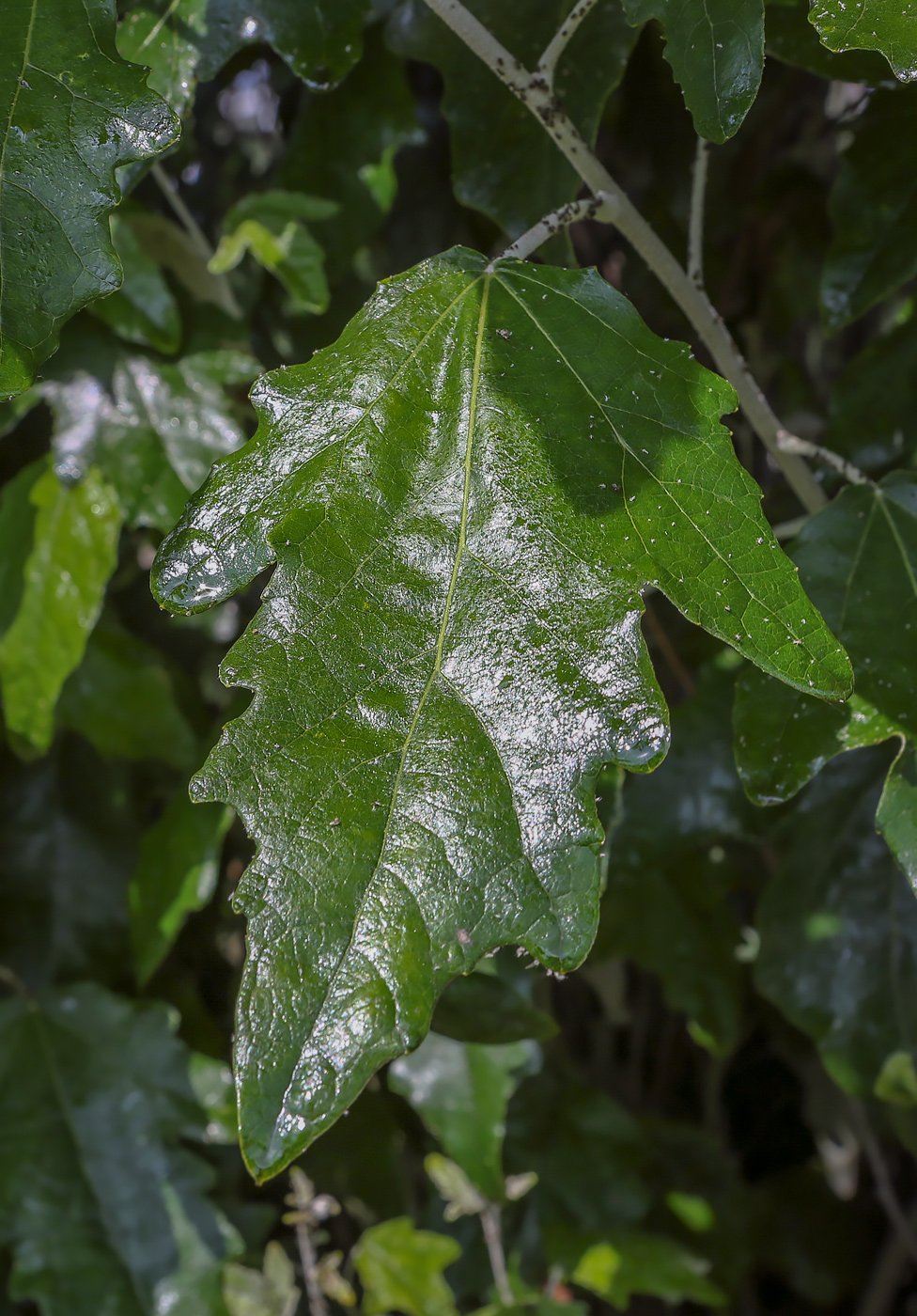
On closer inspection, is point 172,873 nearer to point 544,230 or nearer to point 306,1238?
point 306,1238

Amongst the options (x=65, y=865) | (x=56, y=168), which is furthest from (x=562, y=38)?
(x=65, y=865)

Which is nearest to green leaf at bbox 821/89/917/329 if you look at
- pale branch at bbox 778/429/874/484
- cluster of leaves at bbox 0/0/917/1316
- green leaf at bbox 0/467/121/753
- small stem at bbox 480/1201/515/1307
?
cluster of leaves at bbox 0/0/917/1316

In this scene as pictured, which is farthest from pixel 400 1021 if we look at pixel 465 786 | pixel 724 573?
pixel 724 573

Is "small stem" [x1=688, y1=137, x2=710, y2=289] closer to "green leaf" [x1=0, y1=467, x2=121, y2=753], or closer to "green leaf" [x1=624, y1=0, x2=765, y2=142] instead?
"green leaf" [x1=624, y1=0, x2=765, y2=142]

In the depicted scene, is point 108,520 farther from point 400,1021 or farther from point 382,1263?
point 382,1263

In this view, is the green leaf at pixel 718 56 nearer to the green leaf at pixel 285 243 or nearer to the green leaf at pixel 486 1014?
the green leaf at pixel 285 243

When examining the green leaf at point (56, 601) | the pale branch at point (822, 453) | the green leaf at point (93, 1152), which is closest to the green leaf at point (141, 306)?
the green leaf at point (56, 601)
